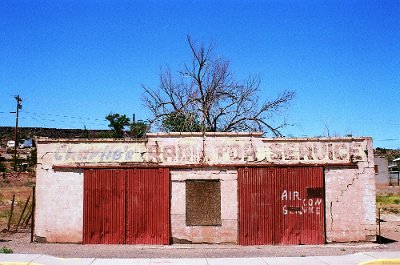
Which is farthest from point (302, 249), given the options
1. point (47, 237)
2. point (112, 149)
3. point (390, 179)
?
point (390, 179)

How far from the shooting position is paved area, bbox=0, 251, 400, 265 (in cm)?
1116

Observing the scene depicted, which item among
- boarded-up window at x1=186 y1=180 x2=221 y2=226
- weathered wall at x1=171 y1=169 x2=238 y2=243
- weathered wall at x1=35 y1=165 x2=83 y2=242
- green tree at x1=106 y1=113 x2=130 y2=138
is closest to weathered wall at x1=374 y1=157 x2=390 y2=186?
green tree at x1=106 y1=113 x2=130 y2=138

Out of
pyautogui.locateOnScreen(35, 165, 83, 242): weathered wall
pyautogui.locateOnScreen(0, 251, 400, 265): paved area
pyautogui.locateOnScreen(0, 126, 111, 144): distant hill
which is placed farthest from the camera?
pyautogui.locateOnScreen(0, 126, 111, 144): distant hill

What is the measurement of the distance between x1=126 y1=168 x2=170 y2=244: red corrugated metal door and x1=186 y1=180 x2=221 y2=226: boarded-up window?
784mm

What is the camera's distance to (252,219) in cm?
1446

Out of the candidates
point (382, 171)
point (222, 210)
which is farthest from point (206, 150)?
point (382, 171)

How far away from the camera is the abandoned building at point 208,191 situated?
14469 mm

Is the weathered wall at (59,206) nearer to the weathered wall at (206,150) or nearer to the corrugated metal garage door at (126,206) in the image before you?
the corrugated metal garage door at (126,206)

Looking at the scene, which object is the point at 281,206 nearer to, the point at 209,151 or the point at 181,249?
the point at 209,151

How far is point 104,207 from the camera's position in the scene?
1461 cm

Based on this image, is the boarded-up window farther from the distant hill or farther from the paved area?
the distant hill

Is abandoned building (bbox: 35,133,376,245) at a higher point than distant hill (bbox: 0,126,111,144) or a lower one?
lower

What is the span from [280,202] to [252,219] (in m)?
1.14

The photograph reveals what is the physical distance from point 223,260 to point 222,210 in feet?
9.48
